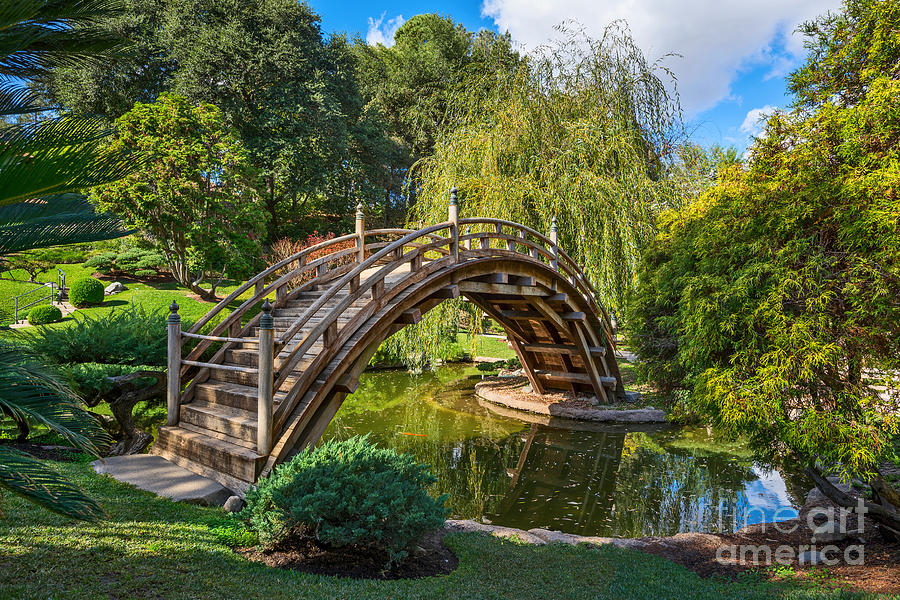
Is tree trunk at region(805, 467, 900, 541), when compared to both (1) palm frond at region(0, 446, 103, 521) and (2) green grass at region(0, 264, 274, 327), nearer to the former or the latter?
(1) palm frond at region(0, 446, 103, 521)

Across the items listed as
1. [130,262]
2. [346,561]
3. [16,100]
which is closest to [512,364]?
[346,561]

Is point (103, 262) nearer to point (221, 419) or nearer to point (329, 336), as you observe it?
point (221, 419)

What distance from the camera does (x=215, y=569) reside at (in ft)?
12.8

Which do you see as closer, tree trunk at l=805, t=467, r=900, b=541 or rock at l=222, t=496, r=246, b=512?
tree trunk at l=805, t=467, r=900, b=541

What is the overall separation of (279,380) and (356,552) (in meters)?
2.26

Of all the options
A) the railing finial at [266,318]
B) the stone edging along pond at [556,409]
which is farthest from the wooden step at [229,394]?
the stone edging along pond at [556,409]

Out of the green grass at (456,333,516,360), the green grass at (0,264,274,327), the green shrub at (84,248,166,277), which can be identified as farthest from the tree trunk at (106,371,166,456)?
the green shrub at (84,248,166,277)

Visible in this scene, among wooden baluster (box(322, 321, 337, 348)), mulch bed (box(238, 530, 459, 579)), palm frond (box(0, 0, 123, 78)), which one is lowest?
mulch bed (box(238, 530, 459, 579))

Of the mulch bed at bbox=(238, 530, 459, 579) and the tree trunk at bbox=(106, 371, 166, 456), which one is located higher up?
the tree trunk at bbox=(106, 371, 166, 456)

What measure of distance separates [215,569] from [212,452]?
2454 millimetres

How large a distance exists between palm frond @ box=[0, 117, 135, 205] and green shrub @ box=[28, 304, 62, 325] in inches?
636

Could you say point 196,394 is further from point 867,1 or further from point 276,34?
point 276,34

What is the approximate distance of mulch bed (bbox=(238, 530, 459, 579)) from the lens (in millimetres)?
4219

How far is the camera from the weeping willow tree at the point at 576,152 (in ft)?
41.6
